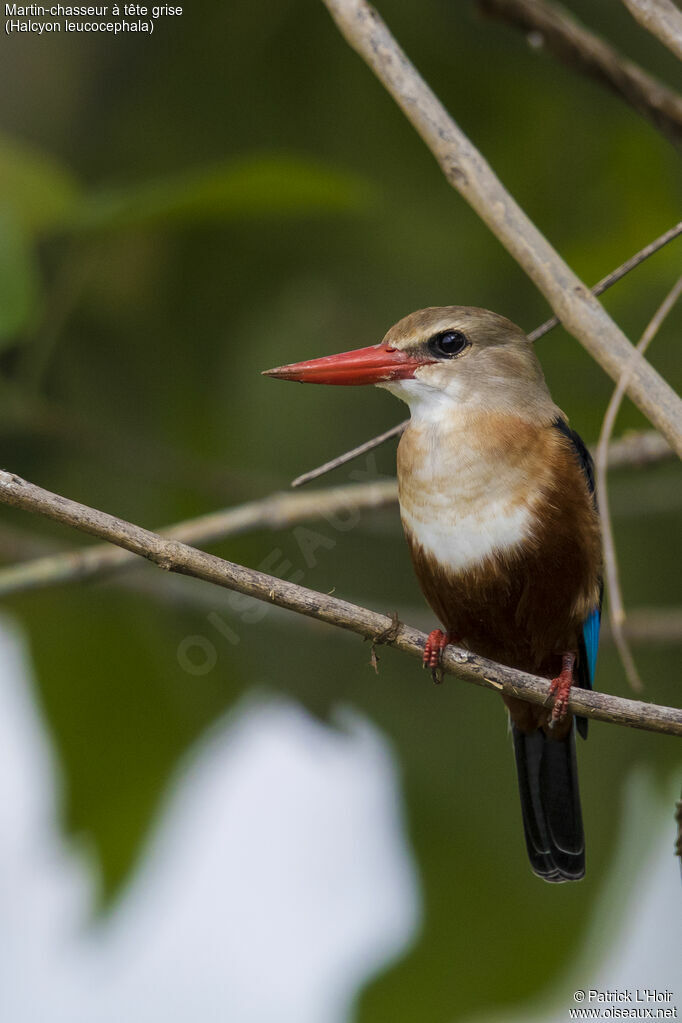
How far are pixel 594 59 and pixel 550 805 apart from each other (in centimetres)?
164

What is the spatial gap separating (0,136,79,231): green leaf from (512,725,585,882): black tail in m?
1.77

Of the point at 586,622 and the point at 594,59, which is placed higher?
the point at 594,59

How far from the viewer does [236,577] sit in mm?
1610

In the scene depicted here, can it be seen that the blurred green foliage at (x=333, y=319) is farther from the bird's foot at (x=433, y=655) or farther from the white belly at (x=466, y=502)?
the bird's foot at (x=433, y=655)

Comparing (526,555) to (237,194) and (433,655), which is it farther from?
(237,194)

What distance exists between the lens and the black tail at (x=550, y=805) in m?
2.59

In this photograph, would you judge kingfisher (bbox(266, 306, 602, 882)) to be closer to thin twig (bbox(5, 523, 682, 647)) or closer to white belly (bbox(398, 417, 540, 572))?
white belly (bbox(398, 417, 540, 572))

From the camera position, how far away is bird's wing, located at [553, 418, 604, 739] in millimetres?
2561

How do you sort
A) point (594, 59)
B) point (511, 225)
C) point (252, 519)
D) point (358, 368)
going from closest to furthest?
point (511, 225)
point (358, 368)
point (594, 59)
point (252, 519)

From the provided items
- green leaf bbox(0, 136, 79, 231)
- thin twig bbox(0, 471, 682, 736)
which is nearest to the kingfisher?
thin twig bbox(0, 471, 682, 736)

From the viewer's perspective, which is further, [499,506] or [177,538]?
[177,538]

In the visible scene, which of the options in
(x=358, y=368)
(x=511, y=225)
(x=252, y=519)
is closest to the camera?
(x=511, y=225)

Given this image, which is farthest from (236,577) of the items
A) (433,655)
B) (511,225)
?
(511,225)

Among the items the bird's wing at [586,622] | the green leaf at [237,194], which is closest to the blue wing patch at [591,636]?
the bird's wing at [586,622]
